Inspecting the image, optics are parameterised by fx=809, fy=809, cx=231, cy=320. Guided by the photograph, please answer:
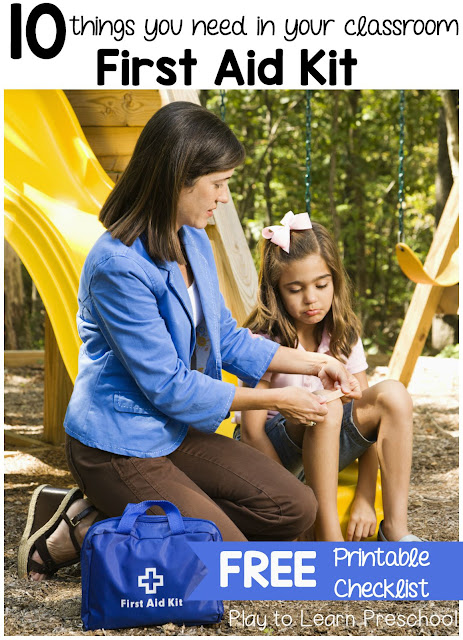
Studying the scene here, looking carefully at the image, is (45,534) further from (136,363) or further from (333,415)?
(333,415)

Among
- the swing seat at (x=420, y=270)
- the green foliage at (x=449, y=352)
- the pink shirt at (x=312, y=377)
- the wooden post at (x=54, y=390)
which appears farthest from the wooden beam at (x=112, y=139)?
the green foliage at (x=449, y=352)

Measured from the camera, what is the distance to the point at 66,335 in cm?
285

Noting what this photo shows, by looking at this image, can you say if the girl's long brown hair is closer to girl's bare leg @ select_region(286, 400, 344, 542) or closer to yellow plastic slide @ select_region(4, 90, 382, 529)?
girl's bare leg @ select_region(286, 400, 344, 542)

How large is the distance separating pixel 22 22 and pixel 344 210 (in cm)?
725

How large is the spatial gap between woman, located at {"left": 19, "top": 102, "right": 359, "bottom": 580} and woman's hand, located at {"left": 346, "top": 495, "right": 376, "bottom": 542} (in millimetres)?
260

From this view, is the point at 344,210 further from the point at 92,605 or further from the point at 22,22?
the point at 92,605

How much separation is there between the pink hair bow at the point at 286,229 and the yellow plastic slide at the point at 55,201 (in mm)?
751

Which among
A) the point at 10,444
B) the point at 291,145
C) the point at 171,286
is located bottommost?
the point at 10,444

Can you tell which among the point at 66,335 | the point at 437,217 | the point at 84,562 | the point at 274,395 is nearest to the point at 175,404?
the point at 274,395

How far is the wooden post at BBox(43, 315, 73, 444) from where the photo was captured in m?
3.85

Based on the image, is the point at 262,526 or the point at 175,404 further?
the point at 262,526

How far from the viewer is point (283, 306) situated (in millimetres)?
2543

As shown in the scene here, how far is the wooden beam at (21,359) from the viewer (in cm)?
623

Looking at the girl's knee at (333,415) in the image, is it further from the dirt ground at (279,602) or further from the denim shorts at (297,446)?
the dirt ground at (279,602)
